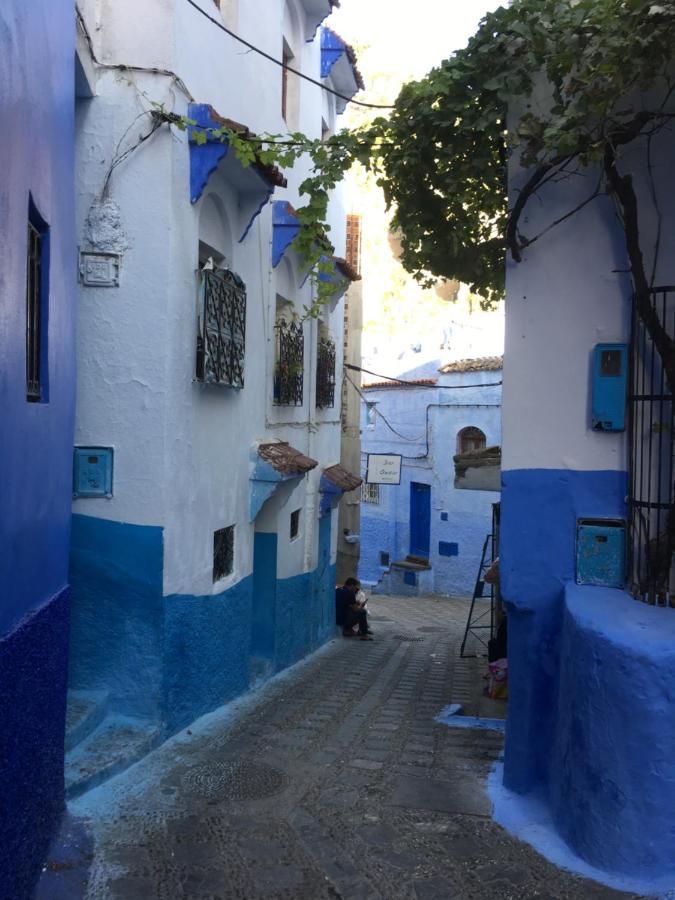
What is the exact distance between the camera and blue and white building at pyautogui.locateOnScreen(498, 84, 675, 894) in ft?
20.0

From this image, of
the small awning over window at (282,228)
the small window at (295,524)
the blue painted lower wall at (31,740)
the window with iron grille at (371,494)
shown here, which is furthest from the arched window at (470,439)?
the blue painted lower wall at (31,740)

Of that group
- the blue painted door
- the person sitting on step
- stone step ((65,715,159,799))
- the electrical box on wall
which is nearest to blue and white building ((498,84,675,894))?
stone step ((65,715,159,799))

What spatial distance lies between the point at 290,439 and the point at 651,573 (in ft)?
22.3

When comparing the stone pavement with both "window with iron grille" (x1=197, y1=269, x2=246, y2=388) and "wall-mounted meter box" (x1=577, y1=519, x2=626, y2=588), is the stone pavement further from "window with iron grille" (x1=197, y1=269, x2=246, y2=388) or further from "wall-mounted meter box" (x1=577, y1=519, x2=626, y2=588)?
"window with iron grille" (x1=197, y1=269, x2=246, y2=388)

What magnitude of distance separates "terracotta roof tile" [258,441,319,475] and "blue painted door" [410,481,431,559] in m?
17.4

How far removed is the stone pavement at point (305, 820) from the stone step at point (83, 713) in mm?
466

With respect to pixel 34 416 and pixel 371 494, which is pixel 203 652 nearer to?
pixel 34 416

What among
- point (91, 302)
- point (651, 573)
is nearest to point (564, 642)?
point (651, 573)

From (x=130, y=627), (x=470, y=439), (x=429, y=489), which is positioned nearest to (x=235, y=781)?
(x=130, y=627)

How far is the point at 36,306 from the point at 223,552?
4388 mm

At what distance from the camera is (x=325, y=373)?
47.2 feet

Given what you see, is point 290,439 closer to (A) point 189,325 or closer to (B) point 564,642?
Result: (A) point 189,325

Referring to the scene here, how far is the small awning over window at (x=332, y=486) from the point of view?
14391mm

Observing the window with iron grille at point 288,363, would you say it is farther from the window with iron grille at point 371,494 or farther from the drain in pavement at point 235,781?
the window with iron grille at point 371,494
